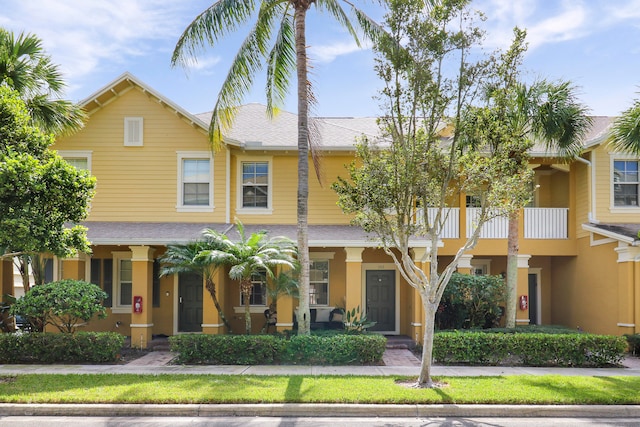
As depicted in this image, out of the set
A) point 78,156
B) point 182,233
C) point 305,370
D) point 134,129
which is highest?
point 134,129

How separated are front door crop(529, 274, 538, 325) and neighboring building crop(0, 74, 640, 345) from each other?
116cm

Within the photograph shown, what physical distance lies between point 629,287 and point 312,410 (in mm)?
10869

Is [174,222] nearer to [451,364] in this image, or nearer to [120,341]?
[120,341]

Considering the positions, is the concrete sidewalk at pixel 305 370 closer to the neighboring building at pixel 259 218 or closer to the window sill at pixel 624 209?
the neighboring building at pixel 259 218

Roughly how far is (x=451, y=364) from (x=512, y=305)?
11.0 feet

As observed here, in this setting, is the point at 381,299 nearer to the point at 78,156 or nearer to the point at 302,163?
the point at 302,163

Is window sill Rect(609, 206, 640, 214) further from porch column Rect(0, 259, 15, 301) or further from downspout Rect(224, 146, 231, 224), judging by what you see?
porch column Rect(0, 259, 15, 301)

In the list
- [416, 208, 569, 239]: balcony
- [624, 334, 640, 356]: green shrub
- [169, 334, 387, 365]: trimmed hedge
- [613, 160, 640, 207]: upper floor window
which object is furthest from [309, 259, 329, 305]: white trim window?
[613, 160, 640, 207]: upper floor window

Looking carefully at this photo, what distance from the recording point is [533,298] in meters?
20.4

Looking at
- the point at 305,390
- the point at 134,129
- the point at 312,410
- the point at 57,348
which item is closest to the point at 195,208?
the point at 134,129

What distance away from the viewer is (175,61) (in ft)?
49.7

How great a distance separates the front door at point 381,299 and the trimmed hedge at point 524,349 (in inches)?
206

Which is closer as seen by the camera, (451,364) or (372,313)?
(451,364)

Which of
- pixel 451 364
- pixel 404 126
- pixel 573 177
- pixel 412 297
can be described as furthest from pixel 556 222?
pixel 404 126
